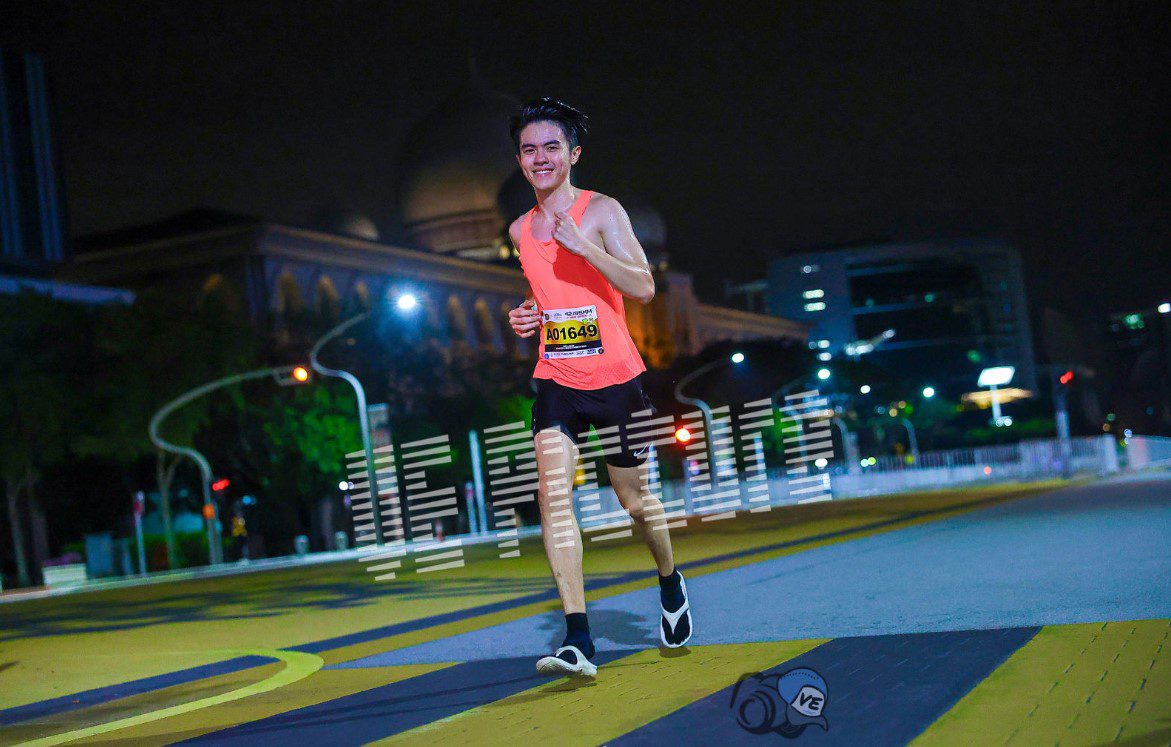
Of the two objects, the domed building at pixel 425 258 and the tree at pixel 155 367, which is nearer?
the tree at pixel 155 367

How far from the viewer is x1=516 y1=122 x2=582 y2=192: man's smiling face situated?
642cm

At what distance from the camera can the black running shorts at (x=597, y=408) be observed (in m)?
6.36

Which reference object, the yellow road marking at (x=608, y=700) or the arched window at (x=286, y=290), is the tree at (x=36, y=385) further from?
the yellow road marking at (x=608, y=700)

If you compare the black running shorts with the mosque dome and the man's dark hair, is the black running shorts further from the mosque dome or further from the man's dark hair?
the mosque dome

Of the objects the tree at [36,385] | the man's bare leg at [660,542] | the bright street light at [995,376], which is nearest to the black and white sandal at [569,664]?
the man's bare leg at [660,542]

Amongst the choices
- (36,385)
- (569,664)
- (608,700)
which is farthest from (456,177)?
(608,700)

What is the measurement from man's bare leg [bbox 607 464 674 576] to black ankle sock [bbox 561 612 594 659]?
54cm

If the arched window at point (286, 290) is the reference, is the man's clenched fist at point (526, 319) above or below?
below

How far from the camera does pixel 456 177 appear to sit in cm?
9494

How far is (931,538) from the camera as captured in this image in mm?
15867

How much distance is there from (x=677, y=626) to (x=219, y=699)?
6.91 feet

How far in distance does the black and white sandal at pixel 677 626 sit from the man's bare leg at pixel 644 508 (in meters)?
0.14

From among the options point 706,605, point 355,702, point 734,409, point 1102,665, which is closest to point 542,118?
point 355,702

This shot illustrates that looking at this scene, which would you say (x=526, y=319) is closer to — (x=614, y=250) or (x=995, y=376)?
(x=614, y=250)
